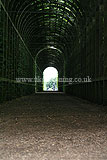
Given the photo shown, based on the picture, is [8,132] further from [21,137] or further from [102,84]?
[102,84]

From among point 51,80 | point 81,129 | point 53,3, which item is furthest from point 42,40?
point 51,80

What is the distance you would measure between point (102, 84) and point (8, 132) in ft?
19.3

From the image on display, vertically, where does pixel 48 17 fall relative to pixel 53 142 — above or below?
above

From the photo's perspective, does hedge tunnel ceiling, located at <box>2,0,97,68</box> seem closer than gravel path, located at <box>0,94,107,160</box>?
No

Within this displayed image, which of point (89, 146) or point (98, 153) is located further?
point (89, 146)

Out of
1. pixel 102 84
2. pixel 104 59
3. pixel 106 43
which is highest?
pixel 106 43

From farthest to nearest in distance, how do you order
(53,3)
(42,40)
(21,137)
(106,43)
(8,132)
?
(42,40), (53,3), (106,43), (8,132), (21,137)

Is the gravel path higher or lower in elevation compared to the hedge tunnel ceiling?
lower

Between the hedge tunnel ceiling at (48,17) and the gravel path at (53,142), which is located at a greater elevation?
the hedge tunnel ceiling at (48,17)

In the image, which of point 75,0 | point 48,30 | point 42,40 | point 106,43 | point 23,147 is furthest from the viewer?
point 42,40

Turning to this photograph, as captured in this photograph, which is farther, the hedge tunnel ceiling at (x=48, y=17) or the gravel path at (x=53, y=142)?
the hedge tunnel ceiling at (x=48, y=17)

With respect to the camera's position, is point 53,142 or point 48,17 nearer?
point 53,142

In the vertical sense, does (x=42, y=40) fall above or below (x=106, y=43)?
above

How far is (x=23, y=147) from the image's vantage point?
9.47 feet
